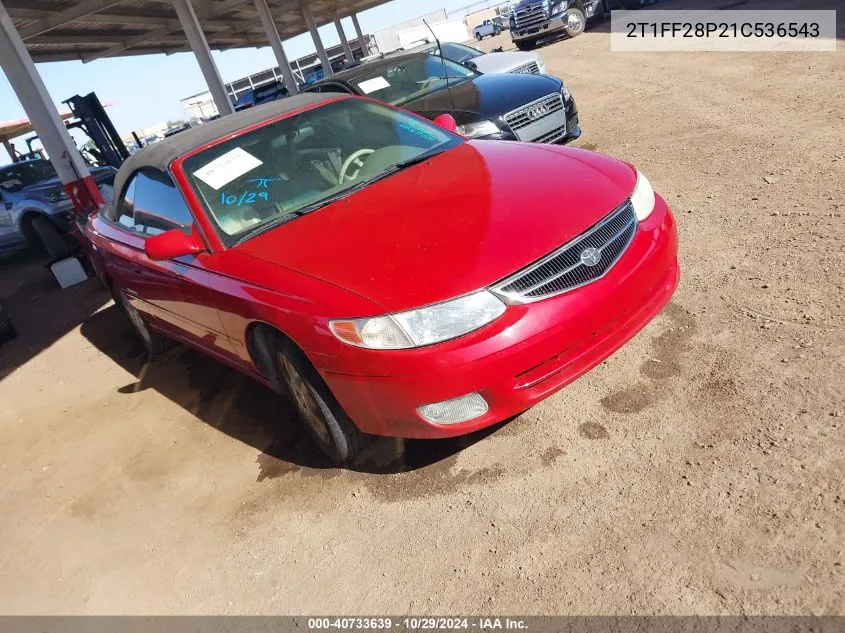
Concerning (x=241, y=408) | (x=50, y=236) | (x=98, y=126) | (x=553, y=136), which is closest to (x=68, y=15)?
(x=98, y=126)

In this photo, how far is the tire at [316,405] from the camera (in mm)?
2643

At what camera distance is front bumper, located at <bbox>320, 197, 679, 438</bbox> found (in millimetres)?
2227

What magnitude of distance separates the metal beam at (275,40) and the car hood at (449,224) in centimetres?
1678

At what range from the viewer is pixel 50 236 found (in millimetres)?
9883

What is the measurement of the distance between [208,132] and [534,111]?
140 inches

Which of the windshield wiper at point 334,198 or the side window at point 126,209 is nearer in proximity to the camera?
the windshield wiper at point 334,198

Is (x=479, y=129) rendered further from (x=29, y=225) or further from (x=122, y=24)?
(x=122, y=24)

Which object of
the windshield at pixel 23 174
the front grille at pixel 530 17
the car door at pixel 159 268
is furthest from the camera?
the front grille at pixel 530 17

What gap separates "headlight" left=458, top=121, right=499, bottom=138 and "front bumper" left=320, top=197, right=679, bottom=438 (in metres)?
Result: 3.32

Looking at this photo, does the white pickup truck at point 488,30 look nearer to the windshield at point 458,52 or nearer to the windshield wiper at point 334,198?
the windshield at point 458,52

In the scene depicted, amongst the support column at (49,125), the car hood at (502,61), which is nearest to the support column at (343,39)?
the support column at (49,125)

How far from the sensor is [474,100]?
20.4 feet

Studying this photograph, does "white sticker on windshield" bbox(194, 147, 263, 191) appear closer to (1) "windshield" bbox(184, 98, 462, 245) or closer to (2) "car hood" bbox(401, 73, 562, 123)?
(1) "windshield" bbox(184, 98, 462, 245)

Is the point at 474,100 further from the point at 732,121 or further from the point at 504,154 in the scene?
the point at 504,154
